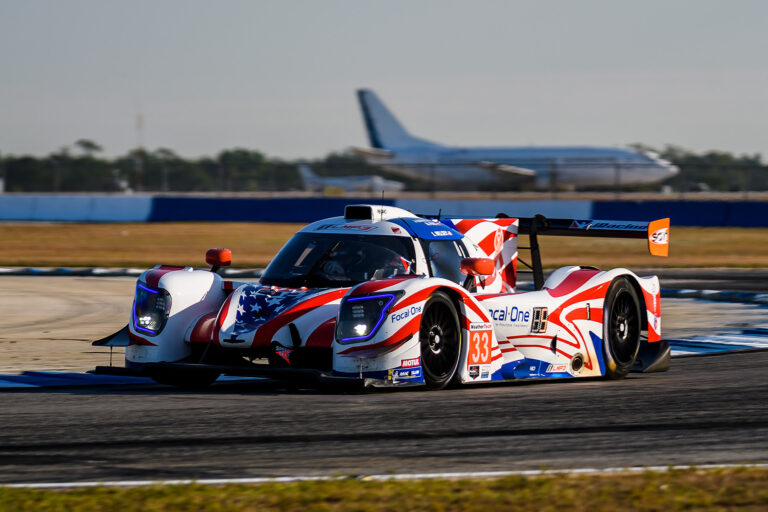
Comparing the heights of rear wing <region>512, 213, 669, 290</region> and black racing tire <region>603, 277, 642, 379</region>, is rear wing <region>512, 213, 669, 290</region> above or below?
above

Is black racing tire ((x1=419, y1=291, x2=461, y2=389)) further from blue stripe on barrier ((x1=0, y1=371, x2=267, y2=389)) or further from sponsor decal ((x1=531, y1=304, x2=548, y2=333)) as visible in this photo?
blue stripe on barrier ((x1=0, y1=371, x2=267, y2=389))

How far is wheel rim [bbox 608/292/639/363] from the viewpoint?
978 cm

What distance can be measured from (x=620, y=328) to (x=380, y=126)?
64.2 meters

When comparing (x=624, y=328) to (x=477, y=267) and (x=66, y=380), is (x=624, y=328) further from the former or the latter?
(x=66, y=380)

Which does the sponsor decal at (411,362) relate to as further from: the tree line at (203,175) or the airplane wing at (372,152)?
the airplane wing at (372,152)

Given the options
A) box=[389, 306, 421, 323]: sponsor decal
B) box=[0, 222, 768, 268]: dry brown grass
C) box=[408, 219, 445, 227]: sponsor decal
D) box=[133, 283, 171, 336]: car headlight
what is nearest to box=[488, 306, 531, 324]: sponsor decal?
box=[389, 306, 421, 323]: sponsor decal

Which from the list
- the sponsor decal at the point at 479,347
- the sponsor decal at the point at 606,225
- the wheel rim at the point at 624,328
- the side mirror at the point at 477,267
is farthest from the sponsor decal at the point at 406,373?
the sponsor decal at the point at 606,225

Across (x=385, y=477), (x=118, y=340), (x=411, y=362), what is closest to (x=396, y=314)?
(x=411, y=362)

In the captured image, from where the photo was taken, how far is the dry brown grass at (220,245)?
85.9 feet

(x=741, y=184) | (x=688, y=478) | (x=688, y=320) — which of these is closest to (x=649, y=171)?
(x=741, y=184)

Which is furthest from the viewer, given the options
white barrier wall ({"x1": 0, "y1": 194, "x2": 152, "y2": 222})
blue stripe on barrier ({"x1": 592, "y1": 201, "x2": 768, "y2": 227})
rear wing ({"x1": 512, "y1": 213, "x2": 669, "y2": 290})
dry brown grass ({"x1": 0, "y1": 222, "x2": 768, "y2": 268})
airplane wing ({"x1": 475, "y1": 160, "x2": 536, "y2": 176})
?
airplane wing ({"x1": 475, "y1": 160, "x2": 536, "y2": 176})

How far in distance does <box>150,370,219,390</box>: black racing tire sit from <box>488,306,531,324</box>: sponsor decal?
2.12 meters

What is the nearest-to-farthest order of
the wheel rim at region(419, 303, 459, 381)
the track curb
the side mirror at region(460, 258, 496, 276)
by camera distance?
the wheel rim at region(419, 303, 459, 381) < the side mirror at region(460, 258, 496, 276) < the track curb

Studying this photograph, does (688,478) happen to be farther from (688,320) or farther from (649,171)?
(649,171)
